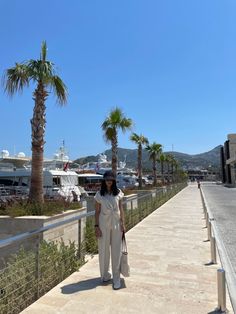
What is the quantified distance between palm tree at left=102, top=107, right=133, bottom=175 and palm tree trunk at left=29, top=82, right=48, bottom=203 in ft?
33.5

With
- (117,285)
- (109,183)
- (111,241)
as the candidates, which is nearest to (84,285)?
(117,285)

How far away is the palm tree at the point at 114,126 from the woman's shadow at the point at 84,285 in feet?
49.5

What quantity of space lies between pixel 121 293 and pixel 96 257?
8.05 feet

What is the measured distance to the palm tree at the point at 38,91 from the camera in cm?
1075

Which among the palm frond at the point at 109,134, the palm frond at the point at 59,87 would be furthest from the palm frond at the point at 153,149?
the palm frond at the point at 59,87

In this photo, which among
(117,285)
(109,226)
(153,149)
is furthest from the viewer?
(153,149)

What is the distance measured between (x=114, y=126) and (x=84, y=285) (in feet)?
53.4

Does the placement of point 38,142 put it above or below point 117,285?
above

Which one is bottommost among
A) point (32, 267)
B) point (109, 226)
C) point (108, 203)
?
point (32, 267)

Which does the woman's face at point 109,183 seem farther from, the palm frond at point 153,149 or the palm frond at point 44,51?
the palm frond at point 153,149

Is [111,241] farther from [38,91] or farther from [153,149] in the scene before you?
[153,149]

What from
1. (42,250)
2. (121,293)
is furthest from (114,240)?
(42,250)

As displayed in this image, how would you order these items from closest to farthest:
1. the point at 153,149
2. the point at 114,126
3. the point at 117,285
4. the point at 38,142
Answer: the point at 117,285 < the point at 38,142 < the point at 114,126 < the point at 153,149

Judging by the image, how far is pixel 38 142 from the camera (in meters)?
10.9
